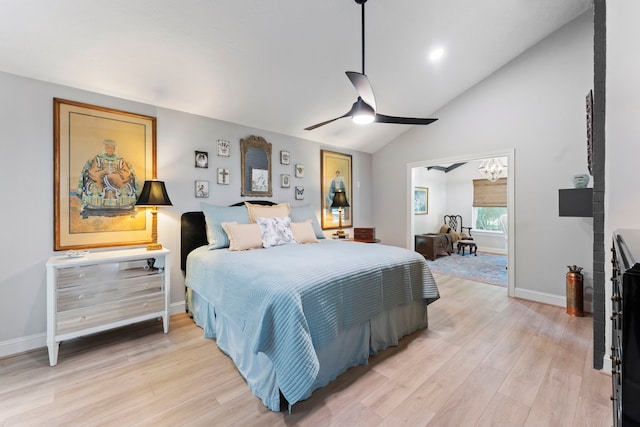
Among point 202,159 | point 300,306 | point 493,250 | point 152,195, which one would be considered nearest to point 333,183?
point 202,159

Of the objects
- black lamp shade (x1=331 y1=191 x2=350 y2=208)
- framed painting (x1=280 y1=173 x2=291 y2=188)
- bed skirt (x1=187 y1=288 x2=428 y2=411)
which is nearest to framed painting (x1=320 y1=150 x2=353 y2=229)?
black lamp shade (x1=331 y1=191 x2=350 y2=208)

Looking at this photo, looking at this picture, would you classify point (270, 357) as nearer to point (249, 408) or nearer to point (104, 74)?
point (249, 408)

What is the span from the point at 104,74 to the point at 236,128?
4.70 ft

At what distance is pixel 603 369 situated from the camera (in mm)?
1940

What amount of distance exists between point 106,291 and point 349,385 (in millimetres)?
2149

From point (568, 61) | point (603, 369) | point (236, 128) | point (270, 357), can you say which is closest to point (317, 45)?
point (236, 128)

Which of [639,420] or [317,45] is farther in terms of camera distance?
[317,45]

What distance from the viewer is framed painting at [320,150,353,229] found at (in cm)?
466

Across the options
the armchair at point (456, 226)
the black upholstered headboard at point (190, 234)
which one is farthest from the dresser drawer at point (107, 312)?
the armchair at point (456, 226)

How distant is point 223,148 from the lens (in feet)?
11.4

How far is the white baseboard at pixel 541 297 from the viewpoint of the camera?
327 centimetres

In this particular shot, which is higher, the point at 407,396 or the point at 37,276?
the point at 37,276

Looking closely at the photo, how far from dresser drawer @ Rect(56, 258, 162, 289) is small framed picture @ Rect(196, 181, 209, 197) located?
0.98 metres

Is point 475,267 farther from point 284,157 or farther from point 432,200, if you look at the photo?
point 284,157
